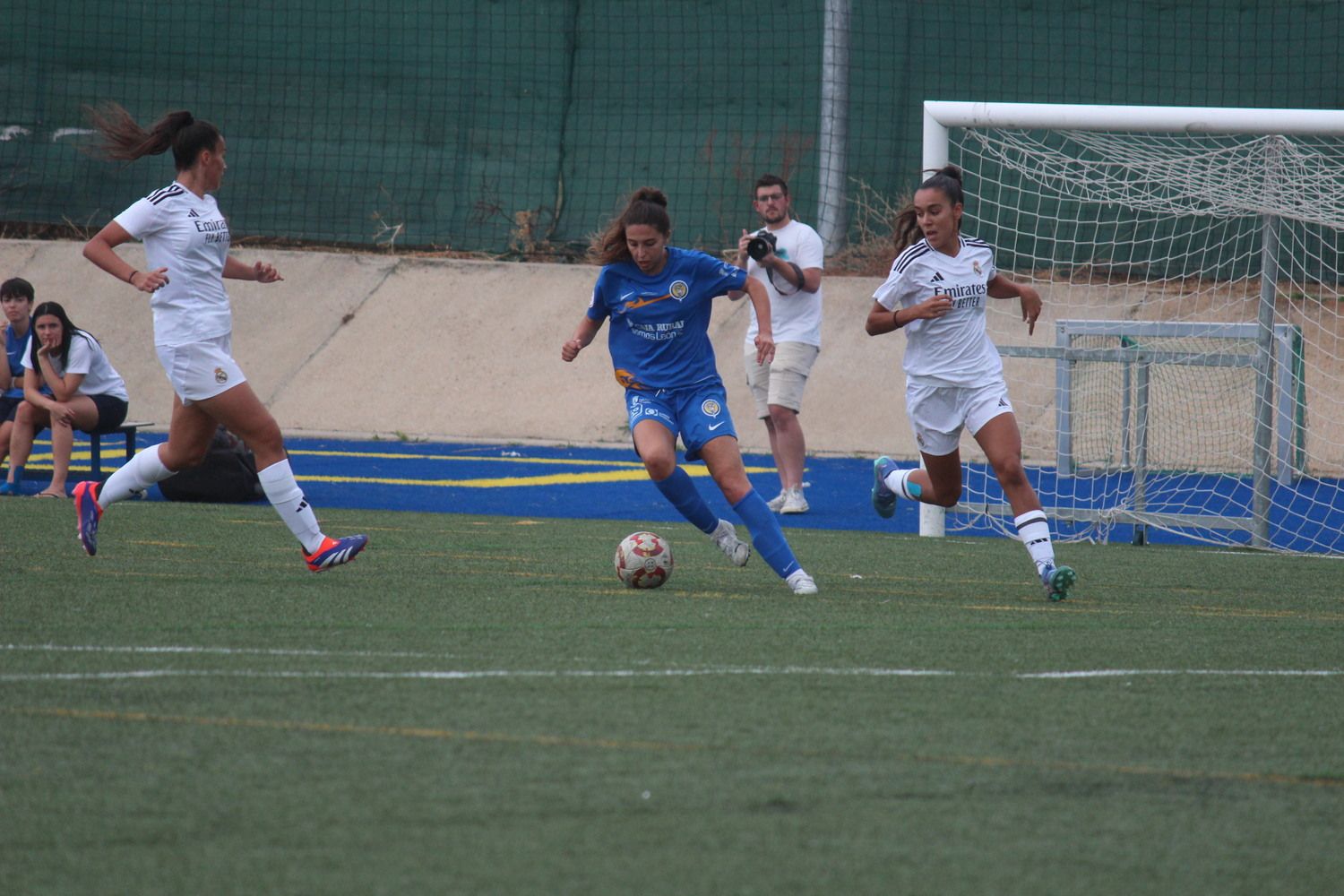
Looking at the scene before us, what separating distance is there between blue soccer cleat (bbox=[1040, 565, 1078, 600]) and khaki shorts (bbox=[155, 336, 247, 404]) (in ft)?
11.6

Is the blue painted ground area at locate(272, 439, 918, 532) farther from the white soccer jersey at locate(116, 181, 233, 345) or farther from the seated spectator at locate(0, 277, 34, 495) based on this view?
the white soccer jersey at locate(116, 181, 233, 345)

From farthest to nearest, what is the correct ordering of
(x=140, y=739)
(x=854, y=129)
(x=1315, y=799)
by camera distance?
(x=854, y=129)
(x=140, y=739)
(x=1315, y=799)

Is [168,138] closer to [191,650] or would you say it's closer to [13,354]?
[191,650]

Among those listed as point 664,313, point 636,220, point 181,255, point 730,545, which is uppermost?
point 636,220

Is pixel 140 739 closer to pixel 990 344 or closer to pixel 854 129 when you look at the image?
pixel 990 344

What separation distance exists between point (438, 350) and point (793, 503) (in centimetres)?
702

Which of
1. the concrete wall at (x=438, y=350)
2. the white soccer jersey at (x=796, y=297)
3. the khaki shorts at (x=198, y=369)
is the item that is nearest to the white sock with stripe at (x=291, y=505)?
the khaki shorts at (x=198, y=369)

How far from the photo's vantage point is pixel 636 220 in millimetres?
7293

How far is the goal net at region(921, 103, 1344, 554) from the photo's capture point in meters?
10.7

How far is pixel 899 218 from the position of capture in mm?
7867

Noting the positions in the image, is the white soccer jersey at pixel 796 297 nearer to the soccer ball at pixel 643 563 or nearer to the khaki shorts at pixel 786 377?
the khaki shorts at pixel 786 377

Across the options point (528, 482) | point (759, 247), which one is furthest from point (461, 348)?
point (759, 247)

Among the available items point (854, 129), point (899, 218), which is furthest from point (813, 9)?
point (899, 218)

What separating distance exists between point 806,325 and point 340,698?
779cm
